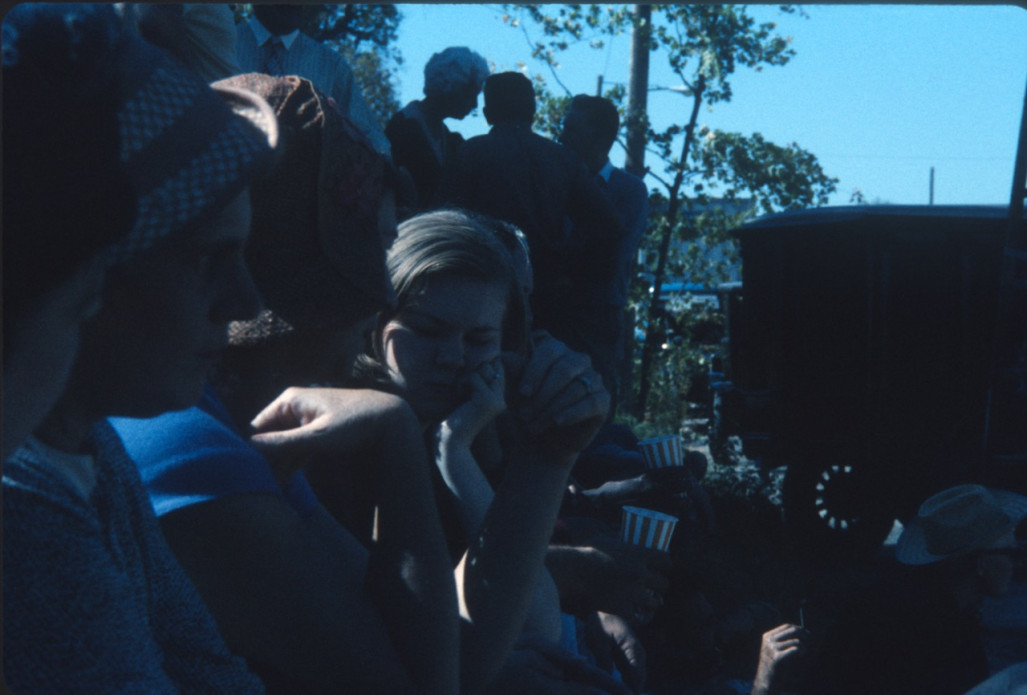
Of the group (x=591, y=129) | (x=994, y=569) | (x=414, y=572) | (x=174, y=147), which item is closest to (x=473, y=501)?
(x=414, y=572)

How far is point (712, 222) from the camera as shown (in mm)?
9844

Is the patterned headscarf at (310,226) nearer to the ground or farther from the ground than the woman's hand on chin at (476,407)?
farther from the ground

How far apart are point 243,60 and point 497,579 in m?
2.66

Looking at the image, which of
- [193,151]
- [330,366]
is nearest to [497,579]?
[330,366]

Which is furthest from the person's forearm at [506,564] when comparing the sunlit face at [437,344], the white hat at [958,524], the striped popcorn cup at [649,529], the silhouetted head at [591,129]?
the silhouetted head at [591,129]

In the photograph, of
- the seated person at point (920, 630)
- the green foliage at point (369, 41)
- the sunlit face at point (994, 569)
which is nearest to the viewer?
the seated person at point (920, 630)

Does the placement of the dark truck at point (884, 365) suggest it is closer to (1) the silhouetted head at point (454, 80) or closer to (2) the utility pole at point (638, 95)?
(2) the utility pole at point (638, 95)

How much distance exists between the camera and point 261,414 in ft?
4.95

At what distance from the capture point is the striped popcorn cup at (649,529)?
246cm

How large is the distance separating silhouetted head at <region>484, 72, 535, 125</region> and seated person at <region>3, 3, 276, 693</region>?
3.17 metres

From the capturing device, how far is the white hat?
4.20 m

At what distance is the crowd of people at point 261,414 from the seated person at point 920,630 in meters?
0.91

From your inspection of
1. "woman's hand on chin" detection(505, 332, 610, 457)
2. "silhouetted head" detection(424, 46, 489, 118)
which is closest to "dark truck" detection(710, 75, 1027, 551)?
"silhouetted head" detection(424, 46, 489, 118)

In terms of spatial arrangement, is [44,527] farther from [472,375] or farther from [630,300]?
[630,300]
